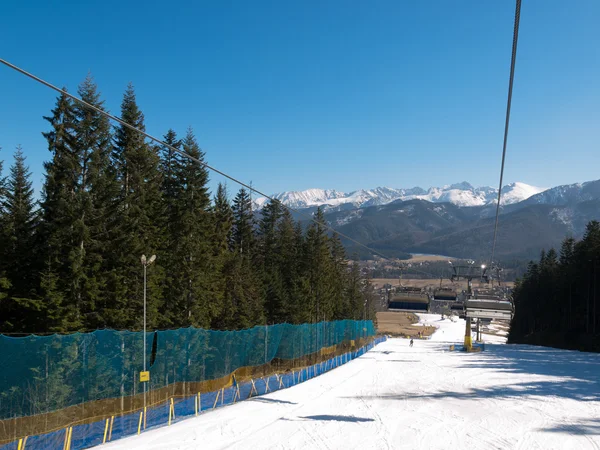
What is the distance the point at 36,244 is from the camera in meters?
28.8

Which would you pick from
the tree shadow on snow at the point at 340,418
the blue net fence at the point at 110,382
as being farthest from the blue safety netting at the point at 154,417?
the tree shadow on snow at the point at 340,418

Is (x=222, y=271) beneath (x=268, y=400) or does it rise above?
above

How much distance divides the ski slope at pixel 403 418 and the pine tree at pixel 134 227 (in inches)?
505

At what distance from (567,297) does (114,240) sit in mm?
67957

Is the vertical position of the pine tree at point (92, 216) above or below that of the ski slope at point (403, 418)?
above

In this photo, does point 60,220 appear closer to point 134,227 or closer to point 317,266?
point 134,227

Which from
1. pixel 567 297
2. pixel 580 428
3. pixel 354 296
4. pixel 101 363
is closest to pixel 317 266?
pixel 354 296

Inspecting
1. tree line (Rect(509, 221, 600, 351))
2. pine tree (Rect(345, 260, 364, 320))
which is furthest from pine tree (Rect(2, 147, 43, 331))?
pine tree (Rect(345, 260, 364, 320))

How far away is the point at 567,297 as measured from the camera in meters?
77.2

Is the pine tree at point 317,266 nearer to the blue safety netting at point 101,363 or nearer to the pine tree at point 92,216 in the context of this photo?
the pine tree at point 92,216

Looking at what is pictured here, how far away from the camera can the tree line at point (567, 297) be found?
6375cm

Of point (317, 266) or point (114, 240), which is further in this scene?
point (317, 266)

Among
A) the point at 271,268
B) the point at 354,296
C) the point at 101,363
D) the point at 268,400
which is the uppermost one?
the point at 271,268

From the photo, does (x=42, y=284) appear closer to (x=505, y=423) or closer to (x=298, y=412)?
(x=298, y=412)
